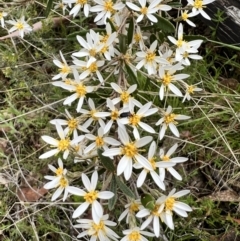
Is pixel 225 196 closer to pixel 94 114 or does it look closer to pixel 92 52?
pixel 94 114

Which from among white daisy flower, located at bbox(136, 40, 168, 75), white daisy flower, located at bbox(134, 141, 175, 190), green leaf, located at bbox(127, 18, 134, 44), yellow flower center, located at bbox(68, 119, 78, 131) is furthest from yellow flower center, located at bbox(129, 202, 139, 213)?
green leaf, located at bbox(127, 18, 134, 44)

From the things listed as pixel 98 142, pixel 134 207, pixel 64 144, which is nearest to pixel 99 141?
pixel 98 142

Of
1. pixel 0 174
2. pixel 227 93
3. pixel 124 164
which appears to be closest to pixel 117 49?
pixel 124 164

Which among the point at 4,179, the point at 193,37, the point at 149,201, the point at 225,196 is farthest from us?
the point at 4,179

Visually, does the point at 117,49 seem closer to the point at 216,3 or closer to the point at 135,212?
the point at 135,212

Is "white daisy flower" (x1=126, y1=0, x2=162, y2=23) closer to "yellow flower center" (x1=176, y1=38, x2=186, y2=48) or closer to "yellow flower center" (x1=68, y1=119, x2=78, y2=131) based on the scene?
"yellow flower center" (x1=176, y1=38, x2=186, y2=48)

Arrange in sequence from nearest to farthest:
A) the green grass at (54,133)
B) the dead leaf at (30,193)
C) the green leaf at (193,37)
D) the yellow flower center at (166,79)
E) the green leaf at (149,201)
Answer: the green leaf at (149,201) < the yellow flower center at (166,79) < the green leaf at (193,37) < the green grass at (54,133) < the dead leaf at (30,193)

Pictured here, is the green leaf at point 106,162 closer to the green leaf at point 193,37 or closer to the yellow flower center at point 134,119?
the yellow flower center at point 134,119

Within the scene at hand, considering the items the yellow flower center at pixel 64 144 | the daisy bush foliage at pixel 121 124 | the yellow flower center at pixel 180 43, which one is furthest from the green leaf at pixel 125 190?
the yellow flower center at pixel 180 43
